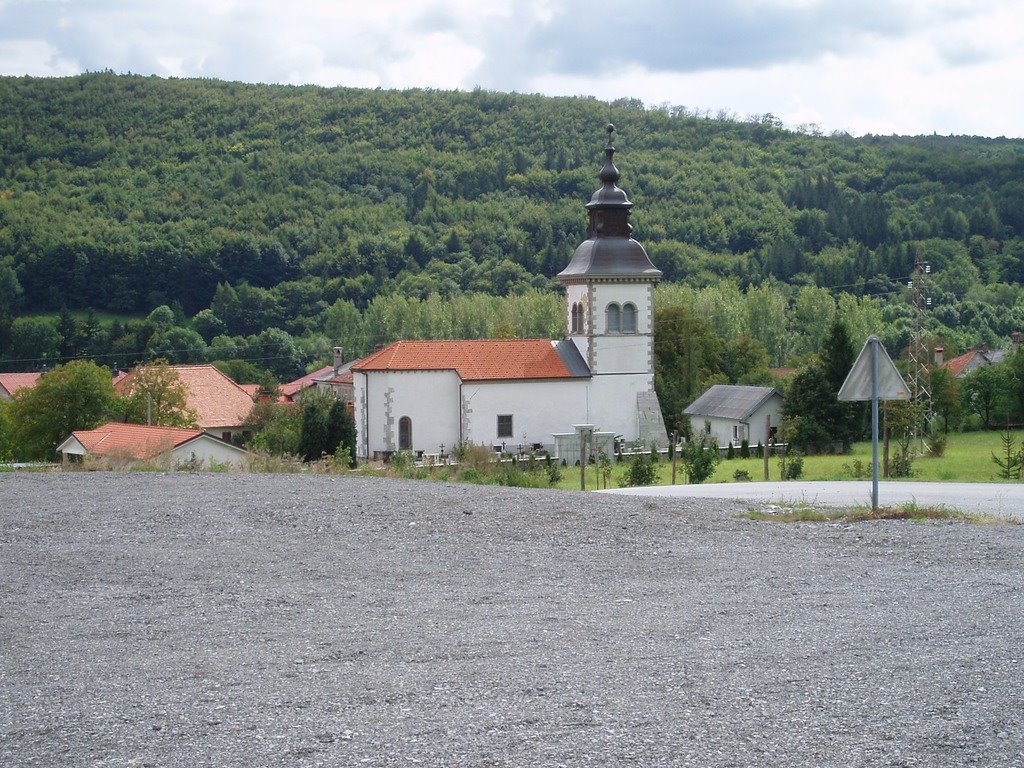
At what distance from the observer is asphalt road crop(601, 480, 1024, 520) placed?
13.9m

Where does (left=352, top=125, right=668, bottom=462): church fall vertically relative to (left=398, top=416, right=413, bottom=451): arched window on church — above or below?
above

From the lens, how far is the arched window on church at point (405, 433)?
145 ft

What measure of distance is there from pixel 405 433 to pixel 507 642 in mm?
37707

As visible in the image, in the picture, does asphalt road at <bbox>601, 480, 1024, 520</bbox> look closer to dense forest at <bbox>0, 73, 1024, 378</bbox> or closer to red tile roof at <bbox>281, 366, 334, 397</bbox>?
red tile roof at <bbox>281, 366, 334, 397</bbox>

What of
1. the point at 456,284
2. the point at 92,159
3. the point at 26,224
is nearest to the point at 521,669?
the point at 456,284

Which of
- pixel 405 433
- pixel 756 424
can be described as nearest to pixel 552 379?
pixel 405 433

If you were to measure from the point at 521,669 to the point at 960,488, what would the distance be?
12575 mm

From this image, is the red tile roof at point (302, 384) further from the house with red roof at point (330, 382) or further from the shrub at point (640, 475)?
the shrub at point (640, 475)

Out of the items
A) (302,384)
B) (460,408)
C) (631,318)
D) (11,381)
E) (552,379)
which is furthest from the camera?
(302,384)

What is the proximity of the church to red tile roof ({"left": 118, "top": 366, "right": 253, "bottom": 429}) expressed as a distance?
15.0 m

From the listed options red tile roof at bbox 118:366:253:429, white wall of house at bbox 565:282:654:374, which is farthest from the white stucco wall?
red tile roof at bbox 118:366:253:429

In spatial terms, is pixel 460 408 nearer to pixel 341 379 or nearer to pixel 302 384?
pixel 341 379

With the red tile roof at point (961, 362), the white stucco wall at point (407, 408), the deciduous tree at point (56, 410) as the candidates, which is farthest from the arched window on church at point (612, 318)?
the red tile roof at point (961, 362)

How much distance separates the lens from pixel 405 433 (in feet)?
145
